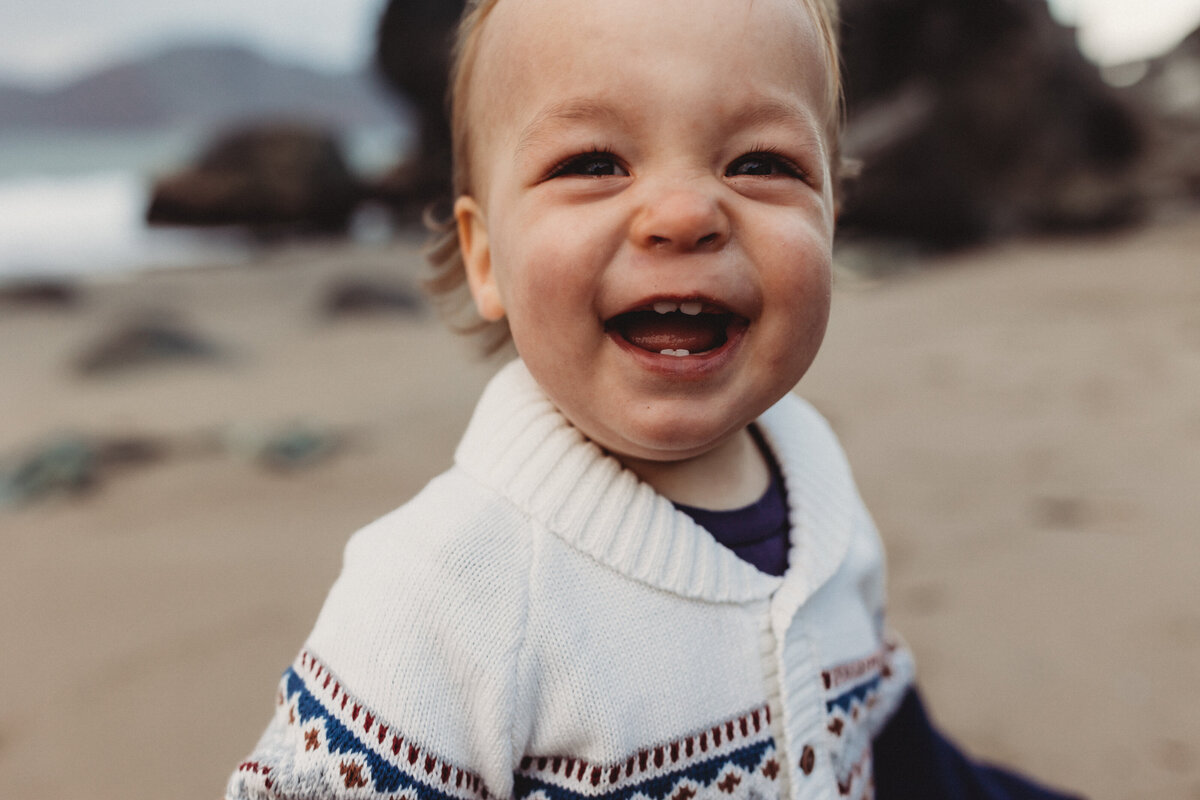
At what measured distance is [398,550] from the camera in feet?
2.88

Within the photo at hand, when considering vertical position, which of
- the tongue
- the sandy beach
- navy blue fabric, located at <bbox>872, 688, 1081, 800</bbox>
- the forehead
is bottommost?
the sandy beach

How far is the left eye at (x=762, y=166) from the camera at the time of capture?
877 millimetres

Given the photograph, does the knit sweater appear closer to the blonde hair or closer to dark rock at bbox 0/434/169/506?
the blonde hair

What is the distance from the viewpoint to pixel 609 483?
94 centimetres

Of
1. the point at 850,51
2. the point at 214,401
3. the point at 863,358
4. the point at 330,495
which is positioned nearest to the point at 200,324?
the point at 214,401

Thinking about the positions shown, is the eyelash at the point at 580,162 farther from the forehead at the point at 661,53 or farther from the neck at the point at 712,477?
the neck at the point at 712,477

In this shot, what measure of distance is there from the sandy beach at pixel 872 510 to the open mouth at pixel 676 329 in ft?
1.82

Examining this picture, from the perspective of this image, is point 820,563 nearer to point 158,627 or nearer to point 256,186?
point 158,627

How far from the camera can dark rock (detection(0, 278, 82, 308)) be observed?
6922 mm

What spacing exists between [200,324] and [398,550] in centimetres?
609

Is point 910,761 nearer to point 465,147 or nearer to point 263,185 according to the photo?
point 465,147

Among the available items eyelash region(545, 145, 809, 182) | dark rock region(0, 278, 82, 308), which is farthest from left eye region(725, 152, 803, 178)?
dark rock region(0, 278, 82, 308)

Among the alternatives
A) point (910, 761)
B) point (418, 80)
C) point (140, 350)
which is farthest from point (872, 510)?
point (418, 80)

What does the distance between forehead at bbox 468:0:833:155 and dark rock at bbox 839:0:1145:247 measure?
21.7 ft
